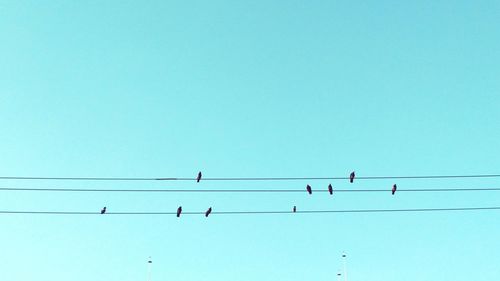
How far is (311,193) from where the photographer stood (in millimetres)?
34125

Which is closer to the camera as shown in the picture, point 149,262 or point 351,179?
point 351,179

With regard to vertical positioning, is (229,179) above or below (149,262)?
below

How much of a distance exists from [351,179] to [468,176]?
551cm

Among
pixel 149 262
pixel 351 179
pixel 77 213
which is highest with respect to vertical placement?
pixel 149 262

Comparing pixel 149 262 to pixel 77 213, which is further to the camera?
pixel 149 262

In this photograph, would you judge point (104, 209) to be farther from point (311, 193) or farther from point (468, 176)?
point (468, 176)

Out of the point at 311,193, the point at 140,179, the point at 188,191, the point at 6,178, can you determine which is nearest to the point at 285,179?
the point at 311,193

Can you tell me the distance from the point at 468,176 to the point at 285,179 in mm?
8702

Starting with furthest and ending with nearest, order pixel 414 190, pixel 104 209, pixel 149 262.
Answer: pixel 149 262
pixel 104 209
pixel 414 190

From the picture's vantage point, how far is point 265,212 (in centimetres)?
3338

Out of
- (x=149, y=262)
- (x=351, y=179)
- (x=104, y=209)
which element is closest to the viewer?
(x=351, y=179)

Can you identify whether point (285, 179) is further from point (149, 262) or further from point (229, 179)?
point (149, 262)

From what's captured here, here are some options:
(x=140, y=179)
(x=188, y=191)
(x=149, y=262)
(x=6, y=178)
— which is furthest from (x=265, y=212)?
(x=149, y=262)

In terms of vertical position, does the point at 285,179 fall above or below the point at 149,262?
below
